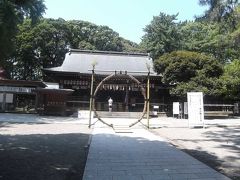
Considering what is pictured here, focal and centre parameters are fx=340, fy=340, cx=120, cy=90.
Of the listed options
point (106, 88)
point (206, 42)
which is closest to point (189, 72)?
point (106, 88)

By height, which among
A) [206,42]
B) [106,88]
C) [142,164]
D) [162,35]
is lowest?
[142,164]

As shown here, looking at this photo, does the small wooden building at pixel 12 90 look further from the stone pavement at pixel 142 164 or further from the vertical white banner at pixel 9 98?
the stone pavement at pixel 142 164

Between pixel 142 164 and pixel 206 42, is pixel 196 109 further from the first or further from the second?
pixel 206 42

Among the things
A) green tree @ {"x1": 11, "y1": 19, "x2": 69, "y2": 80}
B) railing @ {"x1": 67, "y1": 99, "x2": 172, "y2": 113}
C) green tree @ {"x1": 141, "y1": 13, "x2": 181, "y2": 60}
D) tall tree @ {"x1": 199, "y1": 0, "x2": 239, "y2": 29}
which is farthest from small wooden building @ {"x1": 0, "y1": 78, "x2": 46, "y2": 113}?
green tree @ {"x1": 141, "y1": 13, "x2": 181, "y2": 60}

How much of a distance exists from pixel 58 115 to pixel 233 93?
1566cm

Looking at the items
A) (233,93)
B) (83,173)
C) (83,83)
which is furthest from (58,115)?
(83,173)

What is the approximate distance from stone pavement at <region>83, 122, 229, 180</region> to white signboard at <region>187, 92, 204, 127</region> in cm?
750

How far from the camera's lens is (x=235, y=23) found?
56.7 feet

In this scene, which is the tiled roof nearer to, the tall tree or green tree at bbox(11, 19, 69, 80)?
green tree at bbox(11, 19, 69, 80)

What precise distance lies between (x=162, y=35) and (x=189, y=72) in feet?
46.2

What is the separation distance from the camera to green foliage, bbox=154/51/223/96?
28.5 m

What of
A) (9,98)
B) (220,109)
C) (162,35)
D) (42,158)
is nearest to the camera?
(42,158)

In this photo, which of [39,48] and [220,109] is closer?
[220,109]

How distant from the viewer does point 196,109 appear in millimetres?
19688
